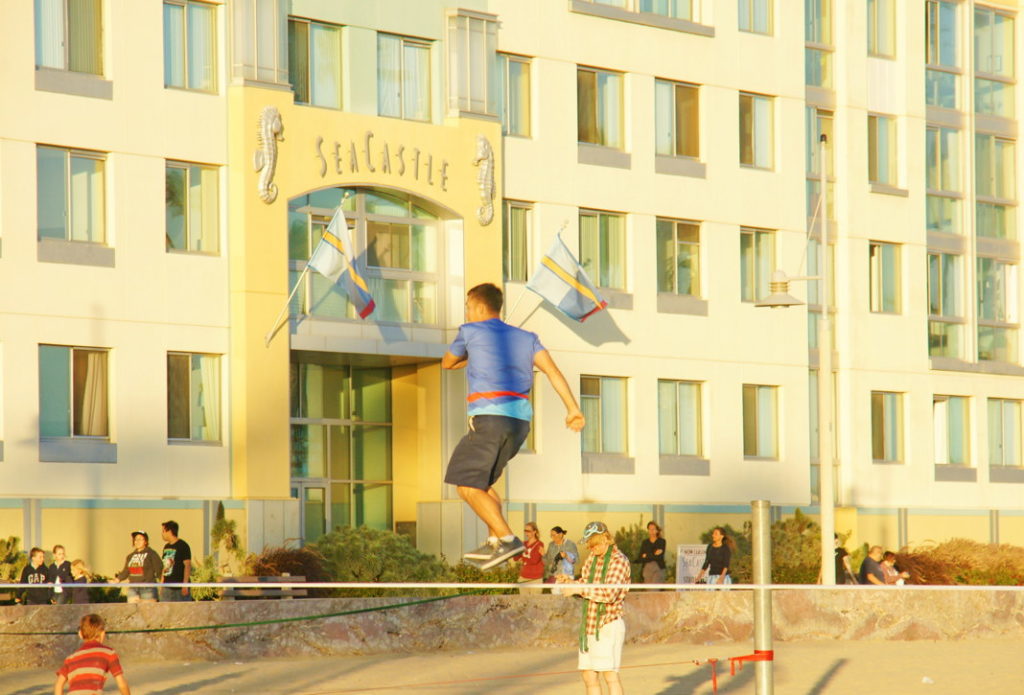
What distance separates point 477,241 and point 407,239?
153 cm

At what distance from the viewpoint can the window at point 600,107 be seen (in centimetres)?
4053

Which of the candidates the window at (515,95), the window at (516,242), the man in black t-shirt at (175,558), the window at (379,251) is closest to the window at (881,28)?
the window at (515,95)

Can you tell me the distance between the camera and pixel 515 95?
130 feet

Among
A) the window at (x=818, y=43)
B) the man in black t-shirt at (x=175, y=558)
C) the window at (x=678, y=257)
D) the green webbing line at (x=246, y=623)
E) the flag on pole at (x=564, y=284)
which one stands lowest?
the green webbing line at (x=246, y=623)

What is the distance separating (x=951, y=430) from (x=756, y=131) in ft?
31.1

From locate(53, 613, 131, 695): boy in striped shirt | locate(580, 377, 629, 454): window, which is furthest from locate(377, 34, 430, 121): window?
locate(53, 613, 131, 695): boy in striped shirt

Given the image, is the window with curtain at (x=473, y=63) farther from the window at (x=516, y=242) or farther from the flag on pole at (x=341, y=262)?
the flag on pole at (x=341, y=262)

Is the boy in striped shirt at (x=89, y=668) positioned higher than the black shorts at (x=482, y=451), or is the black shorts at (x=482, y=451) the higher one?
the black shorts at (x=482, y=451)

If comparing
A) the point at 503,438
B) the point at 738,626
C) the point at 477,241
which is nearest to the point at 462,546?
the point at 477,241

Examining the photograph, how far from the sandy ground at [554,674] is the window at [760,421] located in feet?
51.4

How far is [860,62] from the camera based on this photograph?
4566 centimetres

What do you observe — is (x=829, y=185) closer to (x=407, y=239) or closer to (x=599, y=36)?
(x=599, y=36)

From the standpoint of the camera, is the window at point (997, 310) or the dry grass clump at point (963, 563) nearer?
the dry grass clump at point (963, 563)

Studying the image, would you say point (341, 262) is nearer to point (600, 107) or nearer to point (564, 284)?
point (564, 284)
